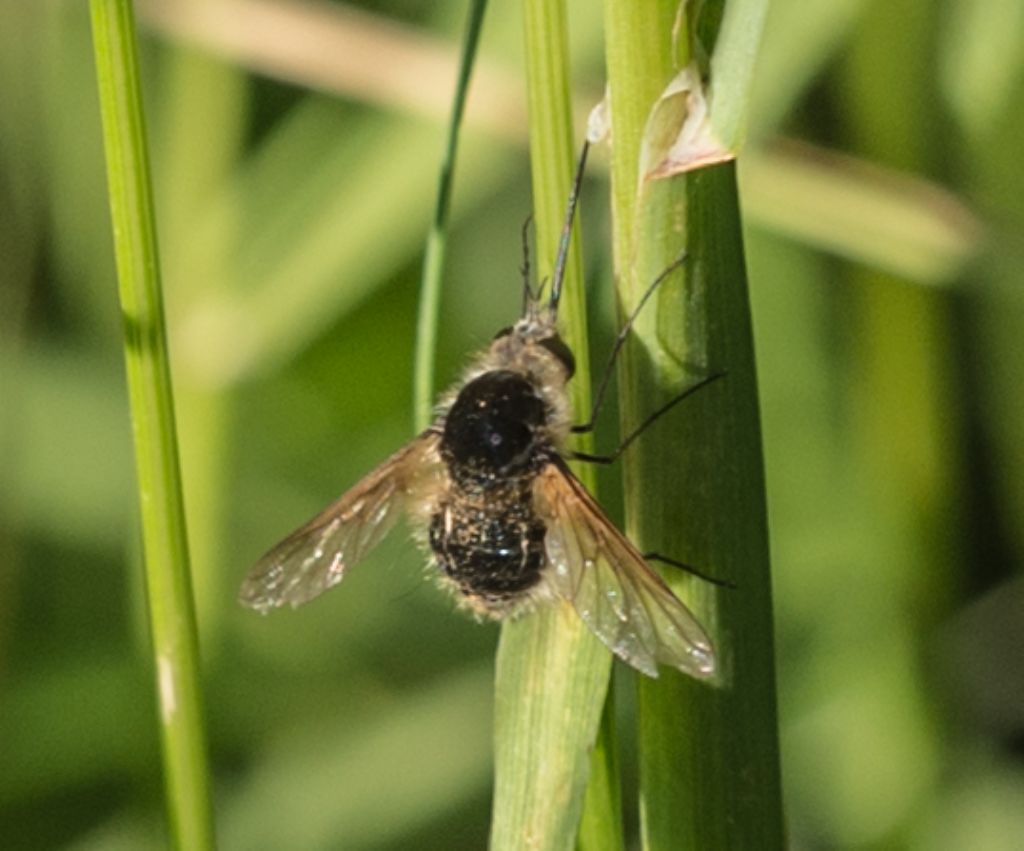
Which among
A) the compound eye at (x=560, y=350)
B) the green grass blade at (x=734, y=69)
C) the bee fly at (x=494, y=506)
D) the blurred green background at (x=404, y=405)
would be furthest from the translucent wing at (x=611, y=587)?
the blurred green background at (x=404, y=405)

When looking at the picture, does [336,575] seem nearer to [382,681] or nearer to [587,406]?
[587,406]

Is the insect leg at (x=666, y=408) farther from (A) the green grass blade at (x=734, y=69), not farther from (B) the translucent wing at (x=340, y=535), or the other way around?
(B) the translucent wing at (x=340, y=535)

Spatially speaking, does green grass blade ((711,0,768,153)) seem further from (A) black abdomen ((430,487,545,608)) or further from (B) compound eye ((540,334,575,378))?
(A) black abdomen ((430,487,545,608))

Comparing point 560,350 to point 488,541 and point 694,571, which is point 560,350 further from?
point 694,571

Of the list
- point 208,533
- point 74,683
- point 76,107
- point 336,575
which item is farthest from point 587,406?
point 76,107

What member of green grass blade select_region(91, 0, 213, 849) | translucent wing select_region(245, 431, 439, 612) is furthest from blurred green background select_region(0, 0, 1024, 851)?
green grass blade select_region(91, 0, 213, 849)

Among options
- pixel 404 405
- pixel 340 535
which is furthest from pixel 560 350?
pixel 404 405
